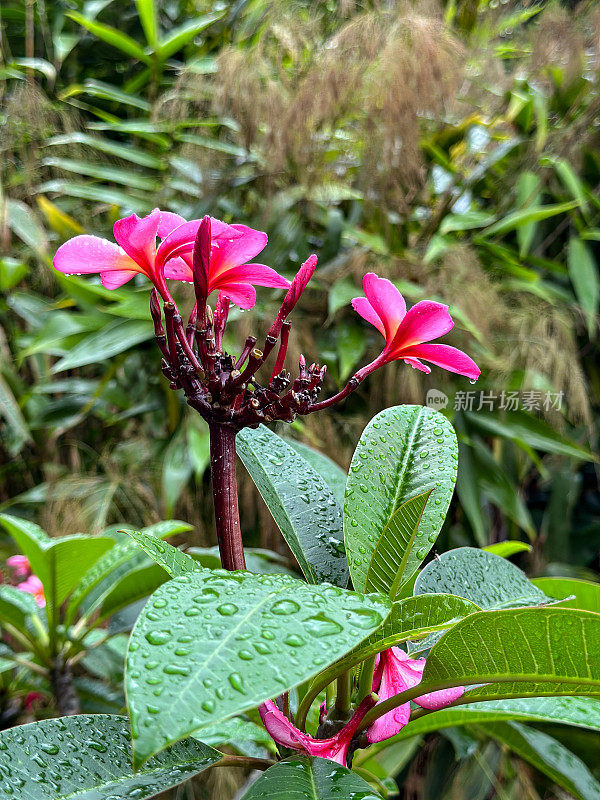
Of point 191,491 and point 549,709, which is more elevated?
point 549,709

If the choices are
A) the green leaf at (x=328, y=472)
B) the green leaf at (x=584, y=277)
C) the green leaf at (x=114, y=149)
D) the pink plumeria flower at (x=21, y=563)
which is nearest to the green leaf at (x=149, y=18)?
the green leaf at (x=114, y=149)

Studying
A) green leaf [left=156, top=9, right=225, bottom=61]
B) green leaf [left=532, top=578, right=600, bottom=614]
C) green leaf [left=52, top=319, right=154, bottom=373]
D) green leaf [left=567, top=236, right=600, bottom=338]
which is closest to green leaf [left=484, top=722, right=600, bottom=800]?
green leaf [left=532, top=578, right=600, bottom=614]

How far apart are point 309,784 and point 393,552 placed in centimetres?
8

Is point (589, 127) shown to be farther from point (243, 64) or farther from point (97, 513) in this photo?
point (97, 513)

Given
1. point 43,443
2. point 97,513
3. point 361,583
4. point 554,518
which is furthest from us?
point 43,443

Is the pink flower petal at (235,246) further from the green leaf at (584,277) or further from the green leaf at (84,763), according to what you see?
the green leaf at (584,277)

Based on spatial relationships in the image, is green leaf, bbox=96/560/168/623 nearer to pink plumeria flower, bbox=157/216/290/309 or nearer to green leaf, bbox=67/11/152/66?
pink plumeria flower, bbox=157/216/290/309

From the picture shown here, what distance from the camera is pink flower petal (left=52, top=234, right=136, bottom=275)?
0.23 m

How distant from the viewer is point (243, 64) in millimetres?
944

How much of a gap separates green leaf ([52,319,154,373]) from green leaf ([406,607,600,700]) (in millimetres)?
852

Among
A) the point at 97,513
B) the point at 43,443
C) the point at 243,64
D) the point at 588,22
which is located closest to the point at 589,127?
the point at 588,22

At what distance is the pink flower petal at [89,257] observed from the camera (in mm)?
231

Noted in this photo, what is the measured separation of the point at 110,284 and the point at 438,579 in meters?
0.22

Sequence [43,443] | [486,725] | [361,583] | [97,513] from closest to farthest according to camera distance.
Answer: [361,583], [486,725], [97,513], [43,443]
